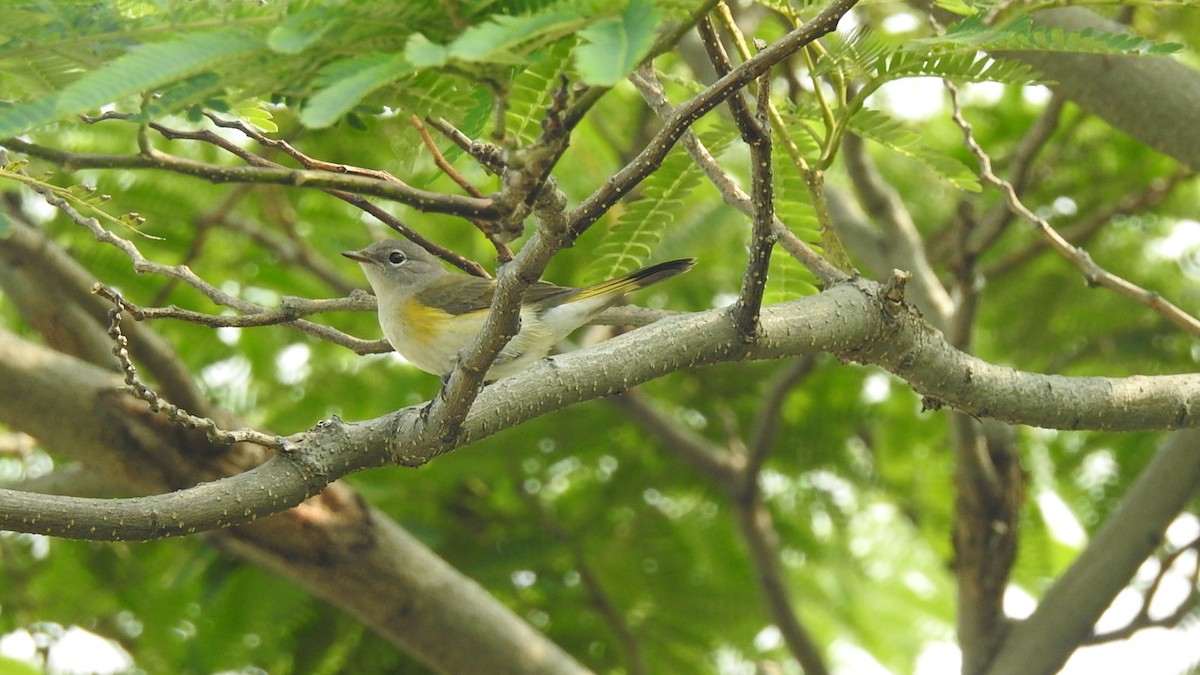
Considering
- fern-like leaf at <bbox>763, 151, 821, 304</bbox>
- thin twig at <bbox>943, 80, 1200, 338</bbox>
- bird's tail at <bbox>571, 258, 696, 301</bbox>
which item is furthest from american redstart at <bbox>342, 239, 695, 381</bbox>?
thin twig at <bbox>943, 80, 1200, 338</bbox>

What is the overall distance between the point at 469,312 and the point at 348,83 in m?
3.05

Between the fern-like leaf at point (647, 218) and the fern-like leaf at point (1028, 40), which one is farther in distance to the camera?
the fern-like leaf at point (647, 218)

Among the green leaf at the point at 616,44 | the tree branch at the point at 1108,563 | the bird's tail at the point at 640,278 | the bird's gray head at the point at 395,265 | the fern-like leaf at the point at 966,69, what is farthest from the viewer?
the bird's gray head at the point at 395,265

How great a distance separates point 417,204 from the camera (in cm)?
186

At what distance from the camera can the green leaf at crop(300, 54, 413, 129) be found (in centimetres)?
159

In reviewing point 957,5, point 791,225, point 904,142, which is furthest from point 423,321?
point 957,5

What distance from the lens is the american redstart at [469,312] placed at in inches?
155

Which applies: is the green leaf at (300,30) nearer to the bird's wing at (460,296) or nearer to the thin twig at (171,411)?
the thin twig at (171,411)

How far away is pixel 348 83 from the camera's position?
1.64m

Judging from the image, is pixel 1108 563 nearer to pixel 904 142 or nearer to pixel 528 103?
pixel 904 142

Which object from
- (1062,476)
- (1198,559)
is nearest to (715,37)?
(1198,559)

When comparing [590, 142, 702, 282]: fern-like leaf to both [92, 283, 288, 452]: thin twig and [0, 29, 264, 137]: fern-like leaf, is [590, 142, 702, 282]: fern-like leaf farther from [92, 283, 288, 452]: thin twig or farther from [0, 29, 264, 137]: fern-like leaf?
[0, 29, 264, 137]: fern-like leaf

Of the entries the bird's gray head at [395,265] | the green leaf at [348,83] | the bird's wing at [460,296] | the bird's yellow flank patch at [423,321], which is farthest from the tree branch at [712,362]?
the bird's gray head at [395,265]

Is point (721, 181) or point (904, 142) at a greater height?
point (904, 142)
